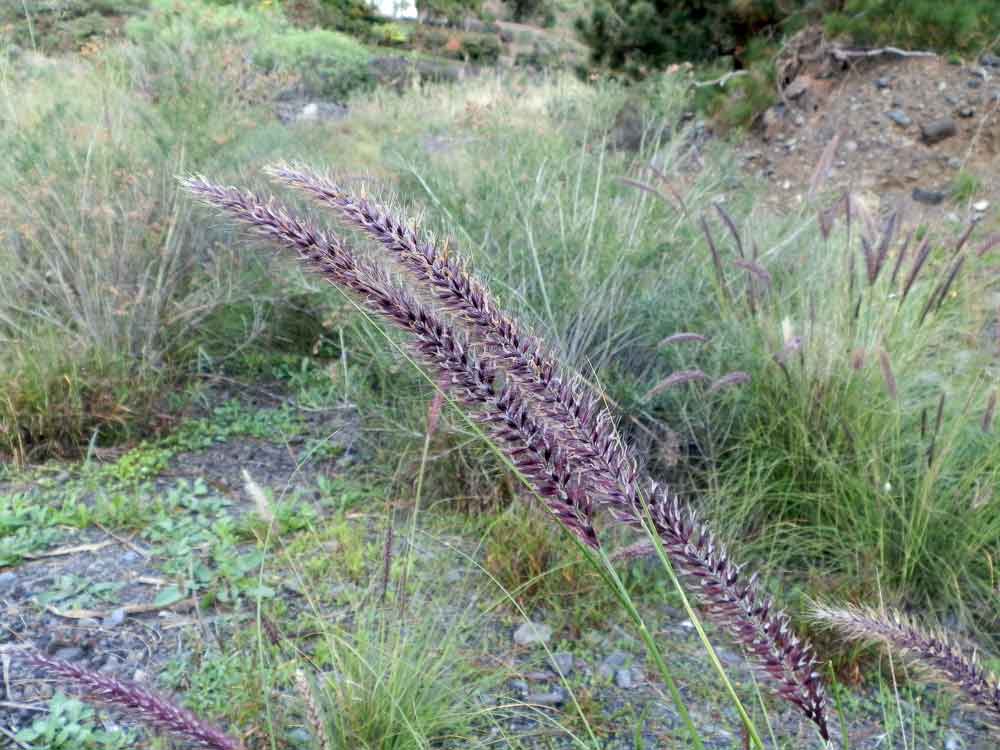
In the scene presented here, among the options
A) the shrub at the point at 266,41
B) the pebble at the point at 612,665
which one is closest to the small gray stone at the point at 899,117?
the shrub at the point at 266,41

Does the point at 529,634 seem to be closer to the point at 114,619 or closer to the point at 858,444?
the point at 114,619

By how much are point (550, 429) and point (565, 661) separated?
5.81 feet

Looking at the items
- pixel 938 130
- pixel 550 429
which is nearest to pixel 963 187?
pixel 938 130

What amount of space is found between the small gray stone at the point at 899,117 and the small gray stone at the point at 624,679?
27.1ft

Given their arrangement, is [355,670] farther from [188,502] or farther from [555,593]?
[188,502]

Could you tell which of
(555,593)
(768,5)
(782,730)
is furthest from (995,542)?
(768,5)

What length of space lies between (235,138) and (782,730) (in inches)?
168

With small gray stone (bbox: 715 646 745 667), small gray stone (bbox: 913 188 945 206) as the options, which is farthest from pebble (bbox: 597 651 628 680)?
small gray stone (bbox: 913 188 945 206)

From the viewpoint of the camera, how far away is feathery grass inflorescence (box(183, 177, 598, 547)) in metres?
1.05

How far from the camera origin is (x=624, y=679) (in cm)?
260

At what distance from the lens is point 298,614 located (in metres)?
2.73

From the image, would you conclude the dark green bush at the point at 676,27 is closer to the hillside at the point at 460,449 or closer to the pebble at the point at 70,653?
the hillside at the point at 460,449

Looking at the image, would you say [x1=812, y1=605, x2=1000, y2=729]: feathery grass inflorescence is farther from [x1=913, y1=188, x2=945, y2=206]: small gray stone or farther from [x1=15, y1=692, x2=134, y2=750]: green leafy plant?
[x1=913, y1=188, x2=945, y2=206]: small gray stone

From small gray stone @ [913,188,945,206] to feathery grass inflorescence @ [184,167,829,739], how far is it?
8.41 metres
